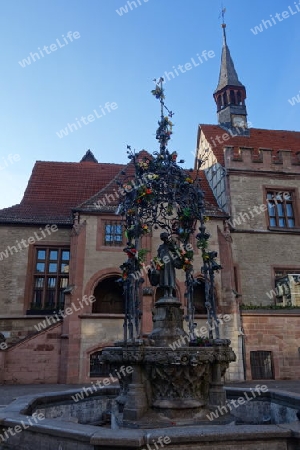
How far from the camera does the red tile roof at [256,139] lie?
2505cm

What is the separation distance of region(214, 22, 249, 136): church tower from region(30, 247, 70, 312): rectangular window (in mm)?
16476

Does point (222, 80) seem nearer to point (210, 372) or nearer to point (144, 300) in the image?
point (144, 300)

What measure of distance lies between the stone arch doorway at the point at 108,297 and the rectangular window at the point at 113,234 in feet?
7.80

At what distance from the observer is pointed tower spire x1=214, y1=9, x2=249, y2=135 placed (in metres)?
28.0

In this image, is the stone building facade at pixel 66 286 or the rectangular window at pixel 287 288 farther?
the rectangular window at pixel 287 288

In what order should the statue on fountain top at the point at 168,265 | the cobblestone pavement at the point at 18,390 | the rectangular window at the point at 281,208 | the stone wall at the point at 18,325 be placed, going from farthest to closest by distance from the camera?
the rectangular window at the point at 281,208
the stone wall at the point at 18,325
the cobblestone pavement at the point at 18,390
the statue on fountain top at the point at 168,265

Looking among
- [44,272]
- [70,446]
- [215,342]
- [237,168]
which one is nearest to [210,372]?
[215,342]

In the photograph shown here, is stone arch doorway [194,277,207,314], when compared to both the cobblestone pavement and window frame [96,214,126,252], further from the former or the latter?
the cobblestone pavement

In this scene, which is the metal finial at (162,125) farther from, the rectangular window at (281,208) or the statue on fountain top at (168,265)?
the rectangular window at (281,208)

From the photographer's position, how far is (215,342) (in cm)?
636

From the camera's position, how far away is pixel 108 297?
1859 cm

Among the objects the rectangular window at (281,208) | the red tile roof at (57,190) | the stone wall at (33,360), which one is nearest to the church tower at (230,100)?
the rectangular window at (281,208)

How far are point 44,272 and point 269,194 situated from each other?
1365 centimetres

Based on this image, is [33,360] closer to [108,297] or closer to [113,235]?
[108,297]
